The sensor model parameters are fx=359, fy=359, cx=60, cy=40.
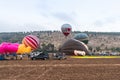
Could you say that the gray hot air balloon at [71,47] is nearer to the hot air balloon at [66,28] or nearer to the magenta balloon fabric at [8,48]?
the hot air balloon at [66,28]

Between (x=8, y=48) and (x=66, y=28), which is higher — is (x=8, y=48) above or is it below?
below

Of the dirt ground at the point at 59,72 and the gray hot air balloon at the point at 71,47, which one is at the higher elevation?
the dirt ground at the point at 59,72

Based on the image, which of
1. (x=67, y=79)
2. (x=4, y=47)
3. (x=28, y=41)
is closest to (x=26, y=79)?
(x=67, y=79)

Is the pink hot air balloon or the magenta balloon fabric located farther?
the pink hot air balloon

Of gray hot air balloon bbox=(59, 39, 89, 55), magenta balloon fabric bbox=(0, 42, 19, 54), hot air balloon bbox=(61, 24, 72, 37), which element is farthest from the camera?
gray hot air balloon bbox=(59, 39, 89, 55)

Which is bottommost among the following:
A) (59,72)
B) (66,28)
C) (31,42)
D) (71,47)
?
(71,47)

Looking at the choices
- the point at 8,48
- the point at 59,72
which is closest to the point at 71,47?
the point at 8,48

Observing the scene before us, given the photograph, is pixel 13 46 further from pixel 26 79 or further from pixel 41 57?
pixel 26 79

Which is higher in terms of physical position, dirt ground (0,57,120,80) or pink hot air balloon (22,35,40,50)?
pink hot air balloon (22,35,40,50)

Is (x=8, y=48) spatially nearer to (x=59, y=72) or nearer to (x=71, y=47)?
(x=59, y=72)

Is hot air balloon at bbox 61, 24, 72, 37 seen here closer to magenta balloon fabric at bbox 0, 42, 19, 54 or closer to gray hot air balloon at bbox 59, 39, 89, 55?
gray hot air balloon at bbox 59, 39, 89, 55

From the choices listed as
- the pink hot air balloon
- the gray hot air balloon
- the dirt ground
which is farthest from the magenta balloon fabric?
the gray hot air balloon

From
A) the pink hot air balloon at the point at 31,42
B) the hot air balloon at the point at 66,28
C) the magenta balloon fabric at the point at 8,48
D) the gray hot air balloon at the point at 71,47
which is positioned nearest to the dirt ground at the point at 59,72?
the magenta balloon fabric at the point at 8,48

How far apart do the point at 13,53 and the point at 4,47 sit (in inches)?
80.7
